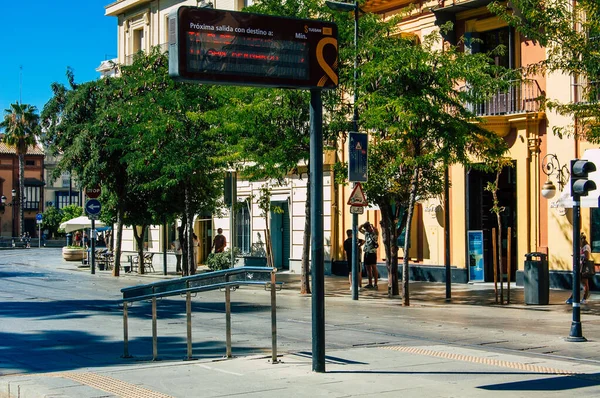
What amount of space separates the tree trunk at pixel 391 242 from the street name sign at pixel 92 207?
611 inches

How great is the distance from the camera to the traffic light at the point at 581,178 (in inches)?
523

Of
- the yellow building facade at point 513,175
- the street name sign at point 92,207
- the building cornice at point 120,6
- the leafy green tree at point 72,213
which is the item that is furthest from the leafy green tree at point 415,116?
the leafy green tree at point 72,213

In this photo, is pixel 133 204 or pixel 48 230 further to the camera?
pixel 48 230

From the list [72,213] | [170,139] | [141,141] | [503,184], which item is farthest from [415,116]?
[72,213]

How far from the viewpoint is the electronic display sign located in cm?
851

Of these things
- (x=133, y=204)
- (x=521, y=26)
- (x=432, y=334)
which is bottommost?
(x=432, y=334)

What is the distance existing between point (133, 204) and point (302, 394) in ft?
87.4

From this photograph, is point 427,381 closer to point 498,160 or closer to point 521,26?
point 521,26

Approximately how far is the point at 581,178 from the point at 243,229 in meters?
24.7

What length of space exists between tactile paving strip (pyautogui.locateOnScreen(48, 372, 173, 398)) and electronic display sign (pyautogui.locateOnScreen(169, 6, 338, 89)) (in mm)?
3159

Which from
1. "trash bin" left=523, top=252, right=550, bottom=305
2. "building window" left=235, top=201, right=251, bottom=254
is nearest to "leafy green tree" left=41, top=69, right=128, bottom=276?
"building window" left=235, top=201, right=251, bottom=254

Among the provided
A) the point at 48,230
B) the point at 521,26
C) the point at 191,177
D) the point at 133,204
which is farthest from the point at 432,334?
the point at 48,230

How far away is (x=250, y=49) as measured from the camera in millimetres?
8914

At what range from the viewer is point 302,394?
8.39m
